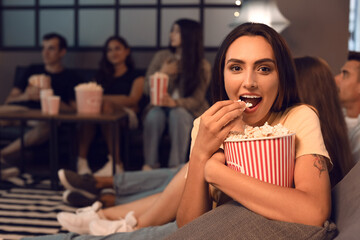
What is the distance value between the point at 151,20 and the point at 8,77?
1589 mm

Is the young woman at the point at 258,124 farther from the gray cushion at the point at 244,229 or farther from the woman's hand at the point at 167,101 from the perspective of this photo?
the woman's hand at the point at 167,101

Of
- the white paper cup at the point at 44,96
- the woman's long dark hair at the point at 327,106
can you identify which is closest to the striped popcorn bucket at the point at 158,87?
the white paper cup at the point at 44,96

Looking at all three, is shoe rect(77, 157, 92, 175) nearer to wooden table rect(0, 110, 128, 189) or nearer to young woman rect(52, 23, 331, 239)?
wooden table rect(0, 110, 128, 189)

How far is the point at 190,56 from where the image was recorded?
3.67m

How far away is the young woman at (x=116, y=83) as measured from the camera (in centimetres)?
377

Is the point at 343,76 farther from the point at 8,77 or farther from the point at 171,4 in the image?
the point at 8,77

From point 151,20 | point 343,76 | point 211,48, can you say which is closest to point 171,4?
point 151,20

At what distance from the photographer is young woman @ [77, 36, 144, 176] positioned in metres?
3.77

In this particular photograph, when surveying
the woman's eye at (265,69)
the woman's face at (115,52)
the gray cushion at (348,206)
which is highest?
the woman's face at (115,52)

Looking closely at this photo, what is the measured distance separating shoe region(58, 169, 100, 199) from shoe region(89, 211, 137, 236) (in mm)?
765

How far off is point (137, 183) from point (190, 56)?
4.83 ft

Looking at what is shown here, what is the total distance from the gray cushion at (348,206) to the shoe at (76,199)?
181 cm

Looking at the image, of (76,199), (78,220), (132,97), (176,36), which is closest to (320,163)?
(78,220)

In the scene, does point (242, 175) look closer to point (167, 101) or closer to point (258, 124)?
point (258, 124)
